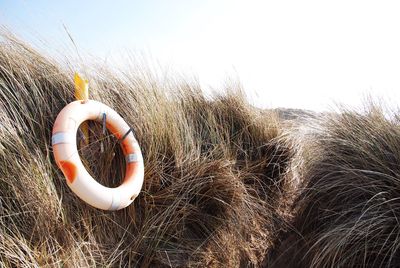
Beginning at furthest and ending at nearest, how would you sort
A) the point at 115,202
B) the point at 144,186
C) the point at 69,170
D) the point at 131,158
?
the point at 144,186
the point at 131,158
the point at 115,202
the point at 69,170

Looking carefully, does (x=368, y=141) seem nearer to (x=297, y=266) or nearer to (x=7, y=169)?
(x=297, y=266)

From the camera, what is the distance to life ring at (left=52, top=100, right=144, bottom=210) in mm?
2477

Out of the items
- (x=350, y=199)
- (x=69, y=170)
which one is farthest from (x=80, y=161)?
(x=350, y=199)

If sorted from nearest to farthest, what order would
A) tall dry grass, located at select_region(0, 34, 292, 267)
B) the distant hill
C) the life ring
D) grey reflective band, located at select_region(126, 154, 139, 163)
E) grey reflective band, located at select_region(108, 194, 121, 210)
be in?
1. tall dry grass, located at select_region(0, 34, 292, 267)
2. the life ring
3. grey reflective band, located at select_region(108, 194, 121, 210)
4. grey reflective band, located at select_region(126, 154, 139, 163)
5. the distant hill

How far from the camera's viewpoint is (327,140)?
349 centimetres

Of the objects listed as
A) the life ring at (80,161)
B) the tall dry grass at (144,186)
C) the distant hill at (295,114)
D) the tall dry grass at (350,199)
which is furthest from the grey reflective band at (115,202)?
the distant hill at (295,114)

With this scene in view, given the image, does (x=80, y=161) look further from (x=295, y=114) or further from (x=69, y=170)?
(x=295, y=114)

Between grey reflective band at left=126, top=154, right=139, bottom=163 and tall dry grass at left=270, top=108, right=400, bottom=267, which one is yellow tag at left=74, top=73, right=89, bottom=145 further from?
tall dry grass at left=270, top=108, right=400, bottom=267

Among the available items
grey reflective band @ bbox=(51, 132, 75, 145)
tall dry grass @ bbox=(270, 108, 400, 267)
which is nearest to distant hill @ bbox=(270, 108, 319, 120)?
tall dry grass @ bbox=(270, 108, 400, 267)

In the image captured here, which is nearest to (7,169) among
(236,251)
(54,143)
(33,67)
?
(54,143)

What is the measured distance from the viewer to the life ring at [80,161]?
2477 millimetres

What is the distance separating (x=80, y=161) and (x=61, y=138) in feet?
0.63

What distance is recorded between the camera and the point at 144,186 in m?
3.06

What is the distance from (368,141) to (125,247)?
2.01m
